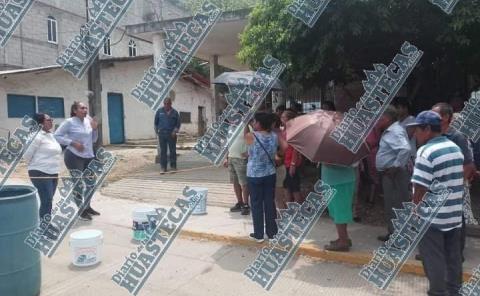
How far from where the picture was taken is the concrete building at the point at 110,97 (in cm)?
1508

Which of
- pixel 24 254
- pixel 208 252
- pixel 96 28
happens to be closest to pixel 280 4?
pixel 208 252

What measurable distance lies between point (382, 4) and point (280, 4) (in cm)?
145

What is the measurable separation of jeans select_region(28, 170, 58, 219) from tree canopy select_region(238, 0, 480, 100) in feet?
11.3

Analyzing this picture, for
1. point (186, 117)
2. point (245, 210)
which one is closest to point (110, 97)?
point (186, 117)

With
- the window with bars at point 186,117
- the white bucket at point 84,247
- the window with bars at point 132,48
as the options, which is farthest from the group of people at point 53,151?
the window with bars at point 132,48

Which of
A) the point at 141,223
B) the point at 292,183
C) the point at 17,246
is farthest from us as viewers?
the point at 292,183

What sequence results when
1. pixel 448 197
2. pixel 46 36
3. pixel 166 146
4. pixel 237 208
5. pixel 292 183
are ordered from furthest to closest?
pixel 46 36, pixel 166 146, pixel 237 208, pixel 292 183, pixel 448 197

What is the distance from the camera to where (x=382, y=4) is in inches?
199

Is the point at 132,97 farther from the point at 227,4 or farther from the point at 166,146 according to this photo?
the point at 227,4

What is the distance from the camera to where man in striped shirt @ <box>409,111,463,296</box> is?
9.89 ft

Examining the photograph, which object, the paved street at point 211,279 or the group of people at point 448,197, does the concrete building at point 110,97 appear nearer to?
the paved street at point 211,279

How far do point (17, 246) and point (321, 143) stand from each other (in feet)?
9.62

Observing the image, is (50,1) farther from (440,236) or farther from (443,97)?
(440,236)

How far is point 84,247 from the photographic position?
4.43 meters
